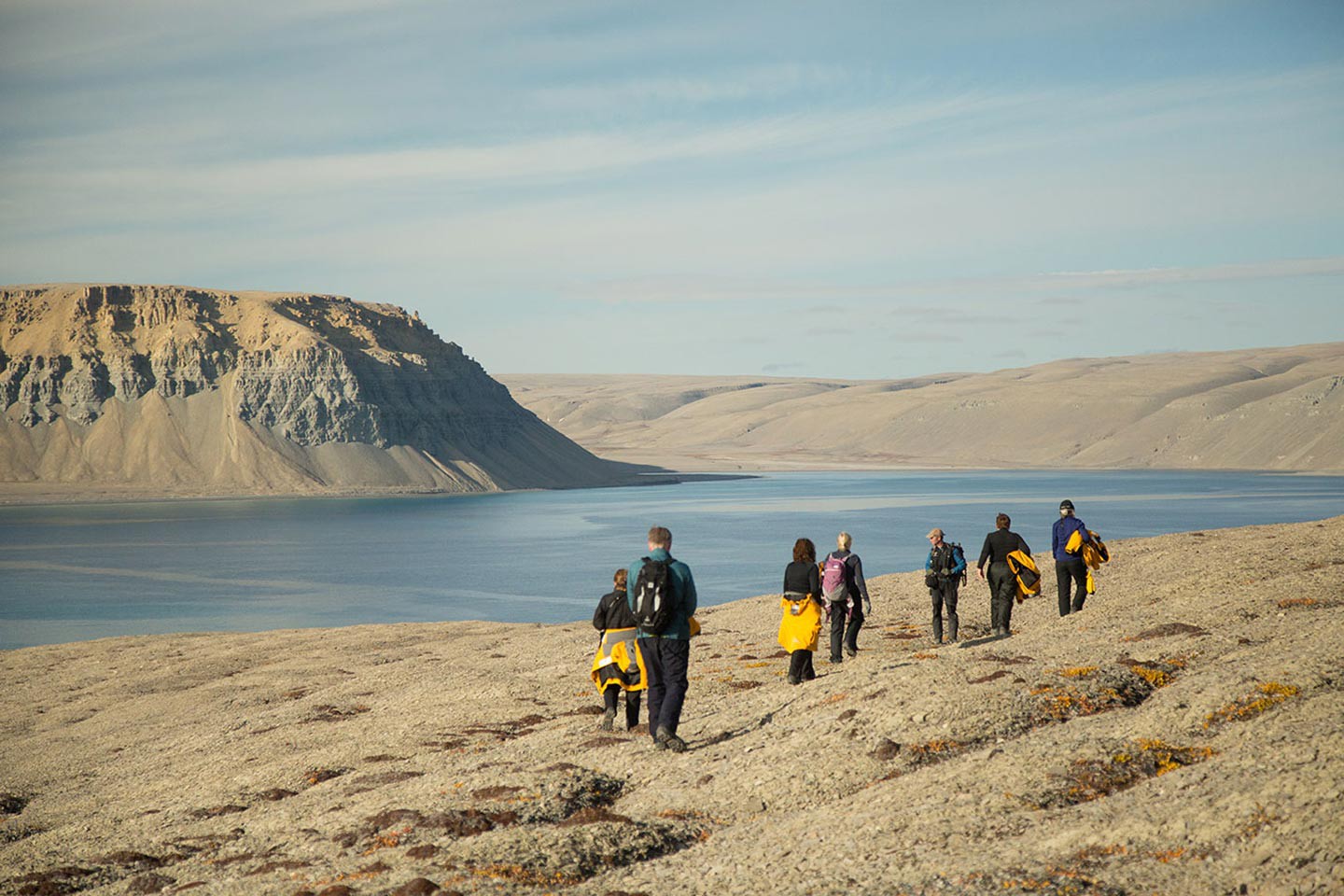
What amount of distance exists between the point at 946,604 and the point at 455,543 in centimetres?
8305

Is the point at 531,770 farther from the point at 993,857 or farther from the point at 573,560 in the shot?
the point at 573,560

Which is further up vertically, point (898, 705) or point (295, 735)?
point (898, 705)

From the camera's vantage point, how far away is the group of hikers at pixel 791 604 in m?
13.2

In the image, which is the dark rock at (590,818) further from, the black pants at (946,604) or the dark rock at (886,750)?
the black pants at (946,604)

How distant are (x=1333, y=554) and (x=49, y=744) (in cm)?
2831

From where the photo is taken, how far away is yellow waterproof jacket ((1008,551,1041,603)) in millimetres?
20125

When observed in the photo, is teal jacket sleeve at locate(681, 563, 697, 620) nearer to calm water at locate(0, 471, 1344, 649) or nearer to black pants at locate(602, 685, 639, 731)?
black pants at locate(602, 685, 639, 731)

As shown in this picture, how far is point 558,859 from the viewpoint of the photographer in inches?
420

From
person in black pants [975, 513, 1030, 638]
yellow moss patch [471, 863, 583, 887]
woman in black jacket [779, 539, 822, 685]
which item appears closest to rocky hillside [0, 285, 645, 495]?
person in black pants [975, 513, 1030, 638]

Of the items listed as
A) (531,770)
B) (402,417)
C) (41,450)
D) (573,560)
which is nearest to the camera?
(531,770)

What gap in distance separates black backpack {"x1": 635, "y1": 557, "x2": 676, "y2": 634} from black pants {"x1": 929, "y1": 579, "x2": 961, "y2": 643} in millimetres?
9656

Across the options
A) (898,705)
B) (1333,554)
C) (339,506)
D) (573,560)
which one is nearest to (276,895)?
(898,705)

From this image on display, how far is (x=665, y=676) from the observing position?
13469mm

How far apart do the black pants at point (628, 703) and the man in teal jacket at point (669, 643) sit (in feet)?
5.65
